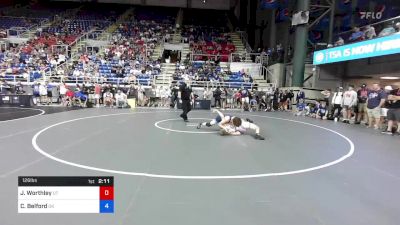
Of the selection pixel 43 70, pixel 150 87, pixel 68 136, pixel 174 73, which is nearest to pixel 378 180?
pixel 68 136

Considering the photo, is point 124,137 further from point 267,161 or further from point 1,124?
point 1,124

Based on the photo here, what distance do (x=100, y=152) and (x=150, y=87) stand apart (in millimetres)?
15353

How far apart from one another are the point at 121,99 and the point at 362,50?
1312 cm

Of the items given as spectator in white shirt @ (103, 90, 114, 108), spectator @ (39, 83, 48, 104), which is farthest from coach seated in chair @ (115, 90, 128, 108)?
spectator @ (39, 83, 48, 104)

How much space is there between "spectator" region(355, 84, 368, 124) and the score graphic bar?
14.0 meters

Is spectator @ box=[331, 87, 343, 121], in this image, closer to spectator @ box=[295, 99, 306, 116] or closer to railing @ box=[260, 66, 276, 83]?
spectator @ box=[295, 99, 306, 116]

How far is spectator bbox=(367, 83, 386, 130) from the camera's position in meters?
12.3

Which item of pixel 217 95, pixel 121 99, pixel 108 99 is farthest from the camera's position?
pixel 217 95

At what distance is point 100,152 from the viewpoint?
7.38m

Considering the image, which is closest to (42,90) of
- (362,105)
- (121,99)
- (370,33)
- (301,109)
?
(121,99)

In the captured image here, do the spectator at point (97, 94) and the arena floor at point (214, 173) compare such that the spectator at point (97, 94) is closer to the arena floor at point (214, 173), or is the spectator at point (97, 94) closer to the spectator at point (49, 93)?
the spectator at point (49, 93)

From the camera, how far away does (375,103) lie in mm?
12609

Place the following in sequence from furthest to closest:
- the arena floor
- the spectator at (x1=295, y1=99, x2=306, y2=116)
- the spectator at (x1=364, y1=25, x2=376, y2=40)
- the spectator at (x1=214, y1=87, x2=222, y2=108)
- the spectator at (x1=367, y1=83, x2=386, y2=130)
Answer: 1. the spectator at (x1=214, y1=87, x2=222, y2=108)
2. the spectator at (x1=295, y1=99, x2=306, y2=116)
3. the spectator at (x1=364, y1=25, x2=376, y2=40)
4. the spectator at (x1=367, y1=83, x2=386, y2=130)
5. the arena floor

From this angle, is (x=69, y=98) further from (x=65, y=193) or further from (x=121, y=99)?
(x=65, y=193)
